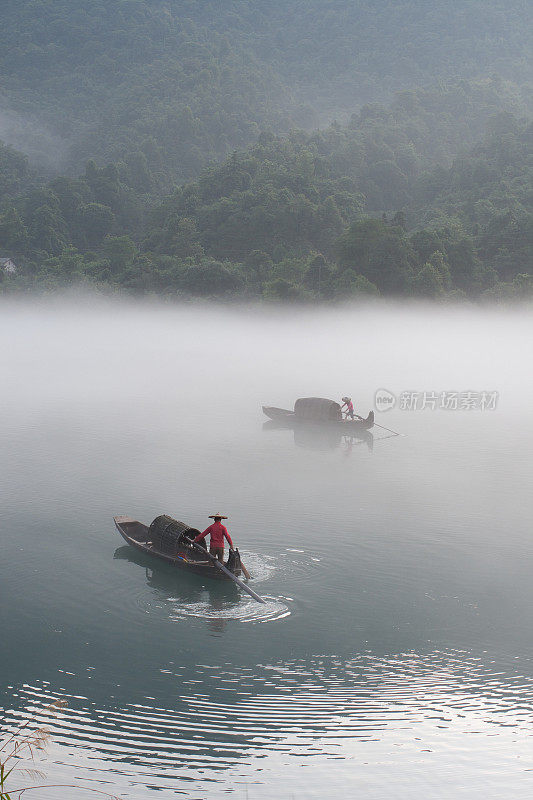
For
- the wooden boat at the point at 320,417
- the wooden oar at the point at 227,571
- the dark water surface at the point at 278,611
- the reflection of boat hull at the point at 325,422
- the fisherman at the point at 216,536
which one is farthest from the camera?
the wooden boat at the point at 320,417

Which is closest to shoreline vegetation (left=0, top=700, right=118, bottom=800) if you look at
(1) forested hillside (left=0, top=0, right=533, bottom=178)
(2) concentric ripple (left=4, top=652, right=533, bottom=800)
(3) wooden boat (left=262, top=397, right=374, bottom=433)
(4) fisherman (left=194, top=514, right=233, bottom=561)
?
(2) concentric ripple (left=4, top=652, right=533, bottom=800)

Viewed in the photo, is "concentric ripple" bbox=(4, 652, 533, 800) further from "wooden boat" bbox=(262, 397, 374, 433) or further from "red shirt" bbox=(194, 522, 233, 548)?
"wooden boat" bbox=(262, 397, 374, 433)

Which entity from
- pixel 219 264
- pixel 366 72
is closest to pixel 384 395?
pixel 219 264

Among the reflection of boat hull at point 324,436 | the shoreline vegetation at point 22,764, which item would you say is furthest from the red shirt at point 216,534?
the reflection of boat hull at point 324,436

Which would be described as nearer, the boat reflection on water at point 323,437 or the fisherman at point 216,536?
the fisherman at point 216,536

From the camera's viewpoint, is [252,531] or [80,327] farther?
[80,327]

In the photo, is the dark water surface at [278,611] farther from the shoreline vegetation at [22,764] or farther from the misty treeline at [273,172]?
the misty treeline at [273,172]

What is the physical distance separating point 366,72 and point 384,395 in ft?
553

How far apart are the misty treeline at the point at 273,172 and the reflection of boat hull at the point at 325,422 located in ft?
130

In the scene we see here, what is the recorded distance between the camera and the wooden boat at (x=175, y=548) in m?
15.1

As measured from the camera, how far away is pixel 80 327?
82.2 meters

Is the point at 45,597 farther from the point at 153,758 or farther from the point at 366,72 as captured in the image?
the point at 366,72

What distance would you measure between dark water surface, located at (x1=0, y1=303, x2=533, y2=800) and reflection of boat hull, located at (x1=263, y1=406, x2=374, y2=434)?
0.54 m

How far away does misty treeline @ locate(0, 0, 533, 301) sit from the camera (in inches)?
2987
